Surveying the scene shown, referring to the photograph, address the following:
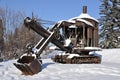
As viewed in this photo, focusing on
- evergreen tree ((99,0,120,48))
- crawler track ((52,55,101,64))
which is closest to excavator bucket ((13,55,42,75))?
crawler track ((52,55,101,64))

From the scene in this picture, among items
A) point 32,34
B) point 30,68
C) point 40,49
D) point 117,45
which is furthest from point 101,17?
point 30,68

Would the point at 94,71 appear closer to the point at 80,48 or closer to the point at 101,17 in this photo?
the point at 80,48

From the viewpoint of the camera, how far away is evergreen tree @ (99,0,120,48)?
39.1 meters

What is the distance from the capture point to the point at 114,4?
138ft

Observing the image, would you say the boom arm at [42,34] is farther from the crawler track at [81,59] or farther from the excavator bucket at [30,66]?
the excavator bucket at [30,66]

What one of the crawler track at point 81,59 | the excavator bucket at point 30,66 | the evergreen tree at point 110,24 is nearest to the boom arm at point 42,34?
the crawler track at point 81,59

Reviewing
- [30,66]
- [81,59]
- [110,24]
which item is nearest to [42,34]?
[81,59]

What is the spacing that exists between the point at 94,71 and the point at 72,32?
7.14 meters

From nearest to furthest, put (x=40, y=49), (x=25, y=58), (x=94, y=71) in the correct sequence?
(x=94, y=71), (x=25, y=58), (x=40, y=49)

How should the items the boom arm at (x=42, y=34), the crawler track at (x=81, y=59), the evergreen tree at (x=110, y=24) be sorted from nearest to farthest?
the boom arm at (x=42, y=34)
the crawler track at (x=81, y=59)
the evergreen tree at (x=110, y=24)

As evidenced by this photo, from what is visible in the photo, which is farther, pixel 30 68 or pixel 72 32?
pixel 72 32

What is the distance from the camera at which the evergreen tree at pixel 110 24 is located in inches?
1540

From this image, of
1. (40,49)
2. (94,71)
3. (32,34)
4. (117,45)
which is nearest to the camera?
(94,71)

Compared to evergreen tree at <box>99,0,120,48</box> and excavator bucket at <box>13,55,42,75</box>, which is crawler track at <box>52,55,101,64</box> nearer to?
excavator bucket at <box>13,55,42,75</box>
